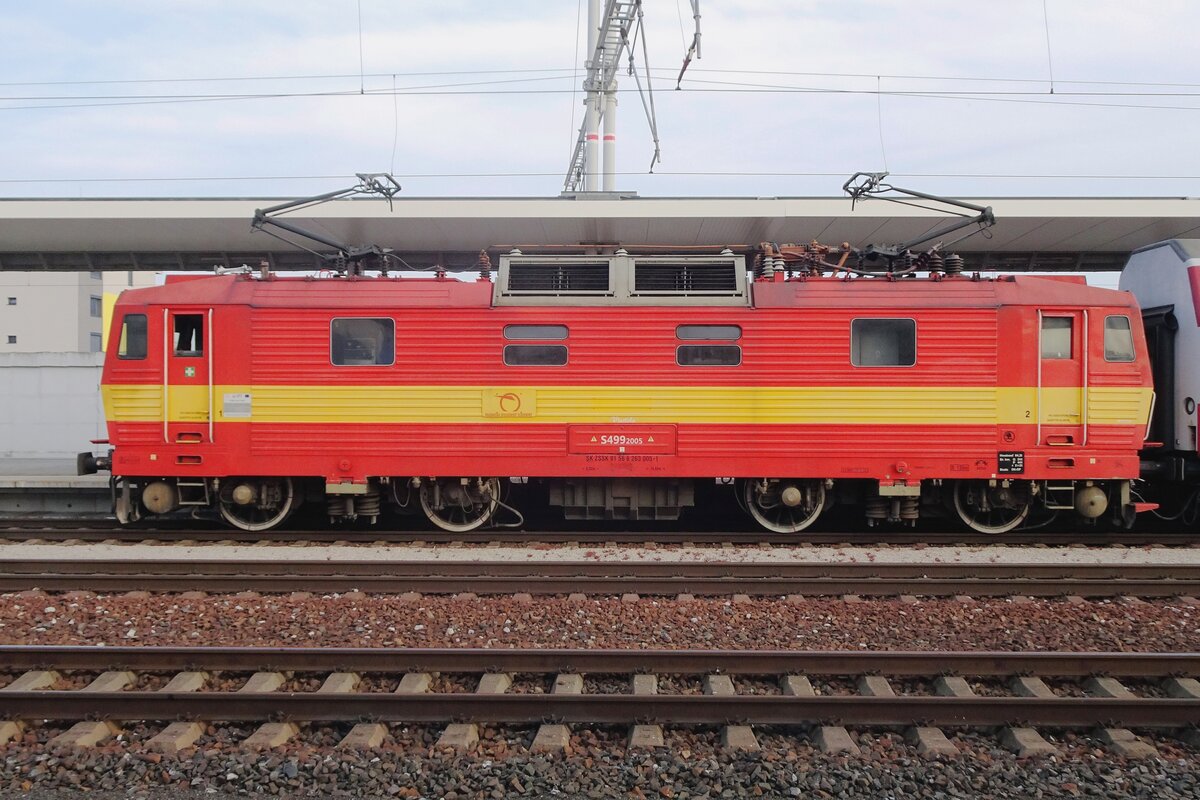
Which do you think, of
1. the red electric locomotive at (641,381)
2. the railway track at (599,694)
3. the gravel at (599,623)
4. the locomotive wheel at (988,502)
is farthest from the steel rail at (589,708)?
the locomotive wheel at (988,502)

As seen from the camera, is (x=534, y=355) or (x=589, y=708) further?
(x=534, y=355)

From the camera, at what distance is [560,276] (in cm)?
1138

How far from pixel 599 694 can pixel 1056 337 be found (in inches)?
341

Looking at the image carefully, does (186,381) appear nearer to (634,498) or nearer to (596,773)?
(634,498)

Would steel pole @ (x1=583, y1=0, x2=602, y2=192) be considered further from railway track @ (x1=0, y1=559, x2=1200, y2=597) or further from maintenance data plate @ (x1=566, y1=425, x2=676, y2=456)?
railway track @ (x1=0, y1=559, x2=1200, y2=597)

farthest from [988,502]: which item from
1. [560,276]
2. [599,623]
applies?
[560,276]

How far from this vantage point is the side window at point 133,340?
1120 cm

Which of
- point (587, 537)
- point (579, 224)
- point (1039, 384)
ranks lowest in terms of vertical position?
point (587, 537)

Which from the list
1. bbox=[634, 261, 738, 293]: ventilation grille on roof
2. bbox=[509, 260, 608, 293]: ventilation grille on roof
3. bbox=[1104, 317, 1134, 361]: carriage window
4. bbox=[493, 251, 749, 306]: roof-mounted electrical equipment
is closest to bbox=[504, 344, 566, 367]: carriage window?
bbox=[493, 251, 749, 306]: roof-mounted electrical equipment

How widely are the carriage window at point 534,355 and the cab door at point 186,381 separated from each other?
419cm

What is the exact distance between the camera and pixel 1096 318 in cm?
1095

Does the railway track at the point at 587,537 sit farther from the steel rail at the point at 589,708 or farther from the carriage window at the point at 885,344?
the steel rail at the point at 589,708

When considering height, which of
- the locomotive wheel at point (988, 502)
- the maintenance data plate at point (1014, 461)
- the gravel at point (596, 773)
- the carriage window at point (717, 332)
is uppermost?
the carriage window at point (717, 332)

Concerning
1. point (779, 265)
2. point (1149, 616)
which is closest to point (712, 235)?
point (779, 265)
